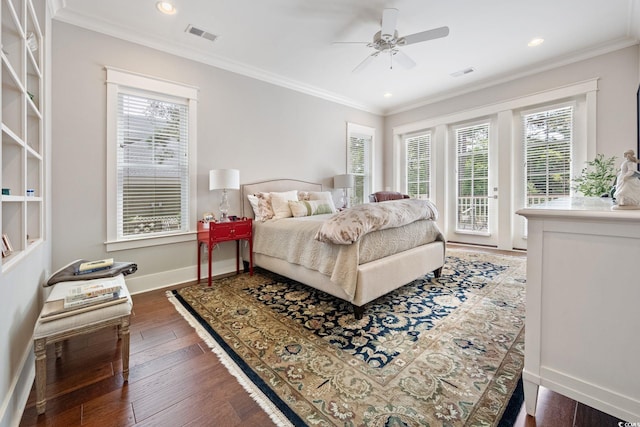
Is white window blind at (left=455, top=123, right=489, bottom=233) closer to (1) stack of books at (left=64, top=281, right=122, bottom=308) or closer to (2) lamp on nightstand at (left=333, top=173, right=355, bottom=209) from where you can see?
(2) lamp on nightstand at (left=333, top=173, right=355, bottom=209)

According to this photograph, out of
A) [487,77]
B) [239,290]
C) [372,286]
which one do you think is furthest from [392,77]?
[239,290]

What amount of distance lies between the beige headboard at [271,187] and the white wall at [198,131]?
110mm

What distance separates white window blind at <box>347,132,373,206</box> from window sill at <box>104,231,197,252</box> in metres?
3.28

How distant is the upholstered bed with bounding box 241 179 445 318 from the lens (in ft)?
6.89

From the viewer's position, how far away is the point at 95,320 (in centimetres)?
143

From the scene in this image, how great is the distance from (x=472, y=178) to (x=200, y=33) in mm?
4920

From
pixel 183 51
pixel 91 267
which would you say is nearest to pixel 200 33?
pixel 183 51

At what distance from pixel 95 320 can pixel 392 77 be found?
185 inches

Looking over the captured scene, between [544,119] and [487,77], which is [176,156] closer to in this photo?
[487,77]

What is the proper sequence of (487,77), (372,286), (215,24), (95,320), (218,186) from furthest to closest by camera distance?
(487,77) < (218,186) < (215,24) < (372,286) < (95,320)

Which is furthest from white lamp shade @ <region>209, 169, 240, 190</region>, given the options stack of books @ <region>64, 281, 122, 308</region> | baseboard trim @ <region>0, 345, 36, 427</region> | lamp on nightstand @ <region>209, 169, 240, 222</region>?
baseboard trim @ <region>0, 345, 36, 427</region>

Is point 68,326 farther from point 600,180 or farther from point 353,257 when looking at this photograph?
point 600,180

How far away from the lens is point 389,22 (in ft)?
8.60

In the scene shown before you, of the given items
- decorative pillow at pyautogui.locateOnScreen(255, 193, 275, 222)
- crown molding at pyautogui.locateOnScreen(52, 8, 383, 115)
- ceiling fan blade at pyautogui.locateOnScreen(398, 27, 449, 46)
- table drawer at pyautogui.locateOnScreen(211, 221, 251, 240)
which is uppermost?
crown molding at pyautogui.locateOnScreen(52, 8, 383, 115)
